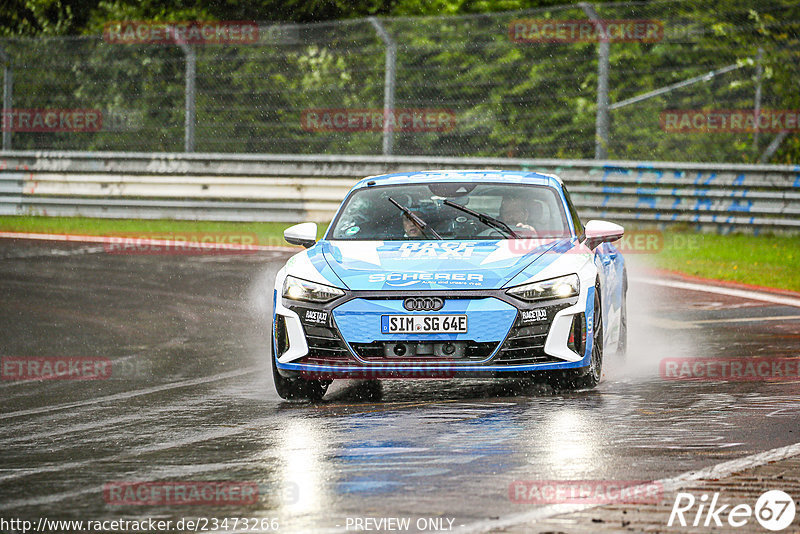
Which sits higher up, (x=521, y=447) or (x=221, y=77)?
(x=221, y=77)

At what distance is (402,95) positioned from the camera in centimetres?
2230

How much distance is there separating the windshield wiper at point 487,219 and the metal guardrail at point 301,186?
Result: 11338 millimetres

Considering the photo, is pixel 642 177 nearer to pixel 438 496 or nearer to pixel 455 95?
pixel 455 95

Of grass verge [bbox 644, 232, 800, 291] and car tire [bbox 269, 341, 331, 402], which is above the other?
car tire [bbox 269, 341, 331, 402]

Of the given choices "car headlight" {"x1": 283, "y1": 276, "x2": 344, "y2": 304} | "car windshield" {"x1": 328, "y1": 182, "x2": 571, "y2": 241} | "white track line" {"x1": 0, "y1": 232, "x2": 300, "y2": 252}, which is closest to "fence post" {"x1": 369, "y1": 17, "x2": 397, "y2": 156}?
"white track line" {"x1": 0, "y1": 232, "x2": 300, "y2": 252}

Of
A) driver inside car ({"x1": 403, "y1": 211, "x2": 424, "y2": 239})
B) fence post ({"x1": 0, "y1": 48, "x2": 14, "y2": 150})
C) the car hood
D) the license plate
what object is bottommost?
the license plate

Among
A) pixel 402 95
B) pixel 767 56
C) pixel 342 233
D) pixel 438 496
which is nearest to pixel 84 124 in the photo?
pixel 402 95

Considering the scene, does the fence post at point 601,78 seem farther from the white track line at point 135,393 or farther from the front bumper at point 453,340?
the front bumper at point 453,340

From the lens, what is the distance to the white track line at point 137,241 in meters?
19.6

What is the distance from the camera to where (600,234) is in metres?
Result: 9.75

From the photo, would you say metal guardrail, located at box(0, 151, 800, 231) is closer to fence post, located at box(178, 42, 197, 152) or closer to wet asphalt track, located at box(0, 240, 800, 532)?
fence post, located at box(178, 42, 197, 152)

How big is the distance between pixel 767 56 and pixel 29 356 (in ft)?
43.9

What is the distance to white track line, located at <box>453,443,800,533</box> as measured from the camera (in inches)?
221

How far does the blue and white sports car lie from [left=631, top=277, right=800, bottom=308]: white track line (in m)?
5.20
